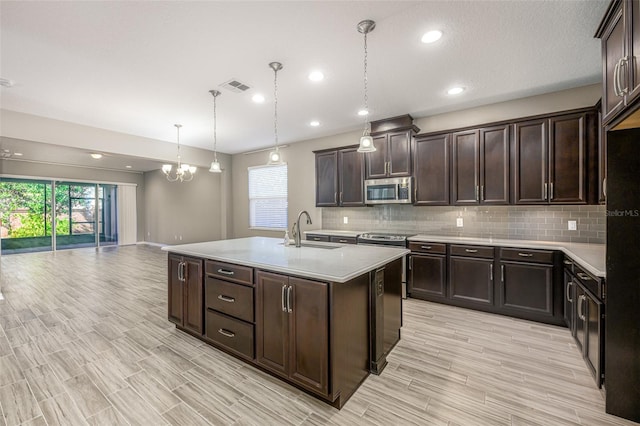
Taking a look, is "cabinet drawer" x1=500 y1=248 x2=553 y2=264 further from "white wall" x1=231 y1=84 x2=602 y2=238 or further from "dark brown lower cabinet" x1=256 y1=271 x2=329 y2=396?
"dark brown lower cabinet" x1=256 y1=271 x2=329 y2=396

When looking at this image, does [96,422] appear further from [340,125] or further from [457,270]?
[340,125]

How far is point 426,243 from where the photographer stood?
383 centimetres

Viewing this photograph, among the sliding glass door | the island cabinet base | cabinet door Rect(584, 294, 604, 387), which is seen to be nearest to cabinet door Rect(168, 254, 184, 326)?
the island cabinet base

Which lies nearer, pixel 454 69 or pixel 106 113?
pixel 454 69

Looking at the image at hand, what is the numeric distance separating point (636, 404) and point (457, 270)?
6.45 ft

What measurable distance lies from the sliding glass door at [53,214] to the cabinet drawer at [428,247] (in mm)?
10455

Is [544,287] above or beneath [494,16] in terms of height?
beneath

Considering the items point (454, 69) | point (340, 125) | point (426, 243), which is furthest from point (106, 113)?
point (426, 243)

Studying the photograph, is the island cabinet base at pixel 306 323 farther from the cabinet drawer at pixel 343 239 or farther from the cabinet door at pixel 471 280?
the cabinet drawer at pixel 343 239

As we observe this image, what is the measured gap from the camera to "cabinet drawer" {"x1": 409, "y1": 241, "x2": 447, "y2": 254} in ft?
12.2

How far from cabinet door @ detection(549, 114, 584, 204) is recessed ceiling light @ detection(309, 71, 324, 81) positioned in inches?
108

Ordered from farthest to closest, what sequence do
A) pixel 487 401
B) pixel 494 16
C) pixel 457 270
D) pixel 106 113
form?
pixel 106 113
pixel 457 270
pixel 494 16
pixel 487 401

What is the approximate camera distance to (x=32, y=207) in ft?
26.9

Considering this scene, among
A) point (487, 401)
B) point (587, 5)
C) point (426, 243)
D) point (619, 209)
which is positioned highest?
point (587, 5)
